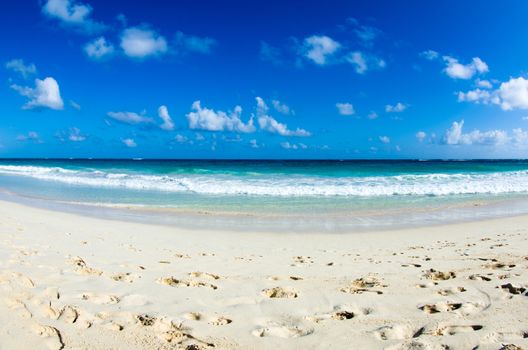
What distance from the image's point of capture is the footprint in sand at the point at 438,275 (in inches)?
203

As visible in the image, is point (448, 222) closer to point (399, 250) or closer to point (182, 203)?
point (399, 250)

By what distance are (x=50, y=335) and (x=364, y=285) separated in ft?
11.3

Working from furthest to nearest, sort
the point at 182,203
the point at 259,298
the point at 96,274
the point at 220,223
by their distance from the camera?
1. the point at 182,203
2. the point at 220,223
3. the point at 96,274
4. the point at 259,298

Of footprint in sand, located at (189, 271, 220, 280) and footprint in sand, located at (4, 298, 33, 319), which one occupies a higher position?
footprint in sand, located at (4, 298, 33, 319)

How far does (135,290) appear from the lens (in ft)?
14.7

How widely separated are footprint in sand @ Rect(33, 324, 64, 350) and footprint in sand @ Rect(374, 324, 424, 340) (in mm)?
2610

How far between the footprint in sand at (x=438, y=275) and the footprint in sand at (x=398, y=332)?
6.07 feet

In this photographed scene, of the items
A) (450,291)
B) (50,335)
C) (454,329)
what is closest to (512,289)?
(450,291)

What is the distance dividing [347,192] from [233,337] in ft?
52.1

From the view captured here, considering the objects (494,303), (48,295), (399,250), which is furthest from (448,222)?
(48,295)

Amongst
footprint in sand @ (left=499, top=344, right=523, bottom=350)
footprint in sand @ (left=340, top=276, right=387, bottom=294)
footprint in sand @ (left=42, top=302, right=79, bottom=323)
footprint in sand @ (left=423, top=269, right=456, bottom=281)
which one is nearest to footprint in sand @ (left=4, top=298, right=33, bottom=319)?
footprint in sand @ (left=42, top=302, right=79, bottom=323)

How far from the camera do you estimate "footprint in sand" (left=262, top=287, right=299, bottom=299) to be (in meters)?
4.44

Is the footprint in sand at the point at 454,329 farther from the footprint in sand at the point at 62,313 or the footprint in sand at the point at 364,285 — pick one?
the footprint in sand at the point at 62,313

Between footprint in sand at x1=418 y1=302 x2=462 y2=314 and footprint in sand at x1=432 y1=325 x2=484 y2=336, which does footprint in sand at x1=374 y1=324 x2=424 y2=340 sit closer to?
footprint in sand at x1=432 y1=325 x2=484 y2=336
